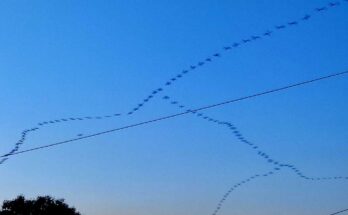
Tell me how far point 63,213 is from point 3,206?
622 centimetres

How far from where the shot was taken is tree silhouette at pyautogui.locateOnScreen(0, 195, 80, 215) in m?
46.9

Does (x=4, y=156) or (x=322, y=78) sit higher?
(x=322, y=78)

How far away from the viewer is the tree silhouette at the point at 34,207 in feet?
154

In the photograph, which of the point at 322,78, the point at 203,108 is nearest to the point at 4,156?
the point at 203,108

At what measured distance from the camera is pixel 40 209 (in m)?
47.7

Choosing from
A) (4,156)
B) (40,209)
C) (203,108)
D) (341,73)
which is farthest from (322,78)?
(40,209)

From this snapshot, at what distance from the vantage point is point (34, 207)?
155 ft

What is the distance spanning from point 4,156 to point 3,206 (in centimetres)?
3777

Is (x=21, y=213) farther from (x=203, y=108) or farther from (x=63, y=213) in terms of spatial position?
(x=203, y=108)

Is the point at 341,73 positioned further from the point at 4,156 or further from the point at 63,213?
the point at 63,213

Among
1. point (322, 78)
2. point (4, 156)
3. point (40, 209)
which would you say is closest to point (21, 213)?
point (40, 209)

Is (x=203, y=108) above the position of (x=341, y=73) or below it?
below

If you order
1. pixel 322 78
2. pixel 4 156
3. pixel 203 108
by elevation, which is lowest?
pixel 4 156

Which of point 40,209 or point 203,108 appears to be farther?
point 40,209
